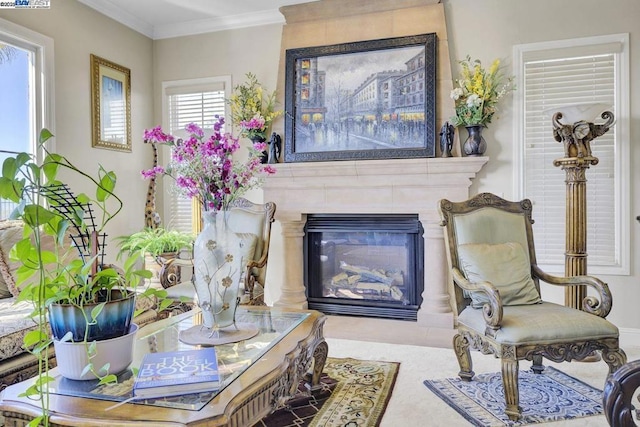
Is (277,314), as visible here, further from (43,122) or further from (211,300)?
(43,122)

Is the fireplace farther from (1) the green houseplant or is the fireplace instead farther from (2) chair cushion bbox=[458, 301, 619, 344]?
(1) the green houseplant

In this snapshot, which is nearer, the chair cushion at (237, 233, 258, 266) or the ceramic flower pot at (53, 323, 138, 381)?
the ceramic flower pot at (53, 323, 138, 381)

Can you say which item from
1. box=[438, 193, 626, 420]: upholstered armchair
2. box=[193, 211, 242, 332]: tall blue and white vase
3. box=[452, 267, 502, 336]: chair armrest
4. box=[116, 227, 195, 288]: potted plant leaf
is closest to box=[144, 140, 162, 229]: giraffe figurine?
box=[116, 227, 195, 288]: potted plant leaf

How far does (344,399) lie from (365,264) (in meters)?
1.91

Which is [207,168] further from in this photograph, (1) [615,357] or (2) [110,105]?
(2) [110,105]

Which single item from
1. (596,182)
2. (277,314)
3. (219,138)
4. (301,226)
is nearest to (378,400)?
(277,314)

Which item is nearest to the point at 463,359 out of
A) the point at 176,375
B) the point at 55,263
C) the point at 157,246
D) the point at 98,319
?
the point at 176,375

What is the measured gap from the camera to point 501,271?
2525mm

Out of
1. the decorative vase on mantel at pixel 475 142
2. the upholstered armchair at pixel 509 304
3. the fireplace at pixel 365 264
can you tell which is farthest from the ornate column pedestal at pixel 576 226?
the fireplace at pixel 365 264

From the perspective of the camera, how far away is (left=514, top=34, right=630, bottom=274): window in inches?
135

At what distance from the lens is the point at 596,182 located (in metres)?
3.52

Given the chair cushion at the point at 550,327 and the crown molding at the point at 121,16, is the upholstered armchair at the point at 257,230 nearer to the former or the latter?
the chair cushion at the point at 550,327

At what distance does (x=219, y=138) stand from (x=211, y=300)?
0.72 m

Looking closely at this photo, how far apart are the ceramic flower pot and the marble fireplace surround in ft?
8.89
